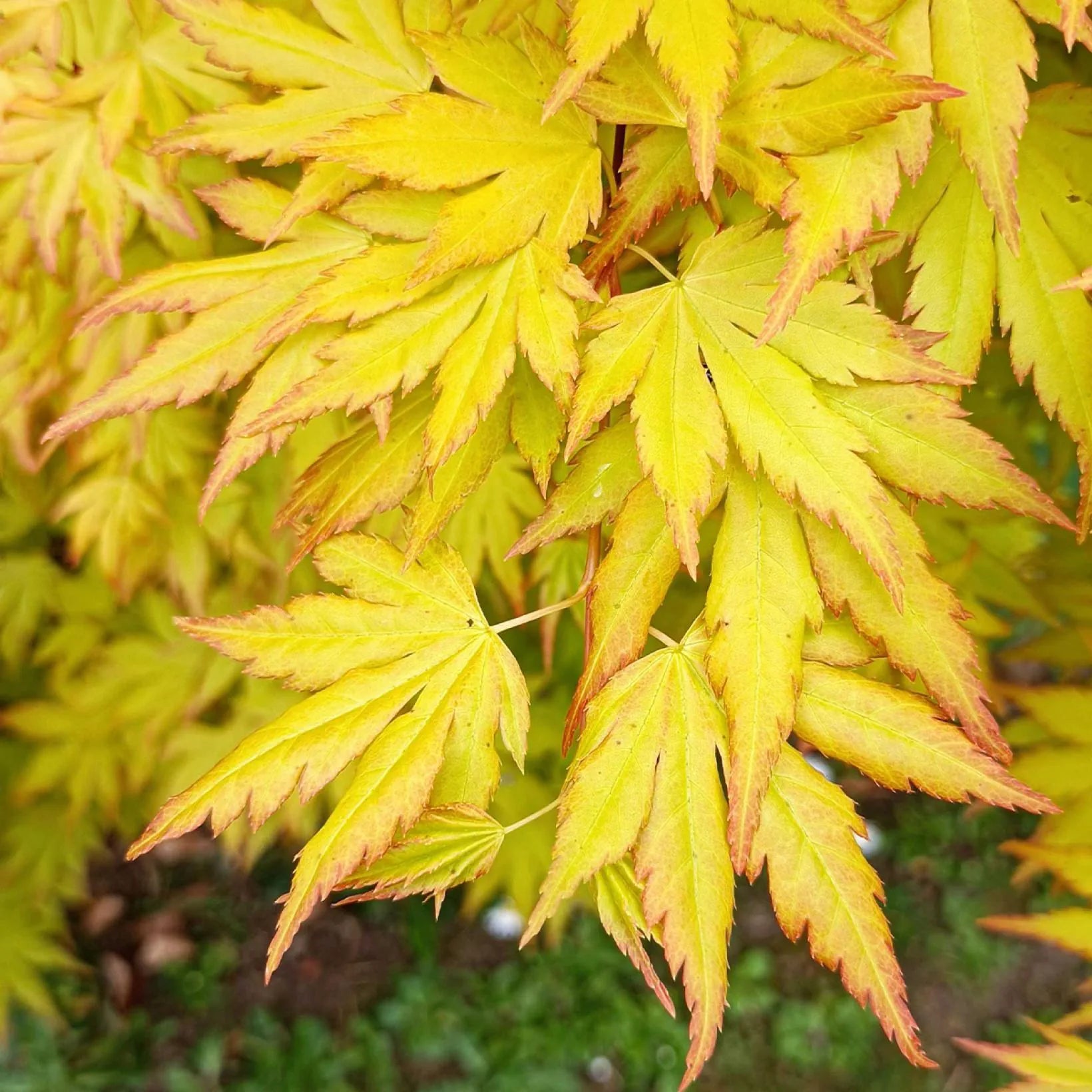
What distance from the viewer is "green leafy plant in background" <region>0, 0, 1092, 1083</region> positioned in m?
0.64

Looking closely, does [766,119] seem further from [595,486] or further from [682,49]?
[595,486]

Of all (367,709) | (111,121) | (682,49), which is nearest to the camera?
(682,49)

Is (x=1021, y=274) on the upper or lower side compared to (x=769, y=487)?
upper

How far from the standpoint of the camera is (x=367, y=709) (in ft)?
2.39

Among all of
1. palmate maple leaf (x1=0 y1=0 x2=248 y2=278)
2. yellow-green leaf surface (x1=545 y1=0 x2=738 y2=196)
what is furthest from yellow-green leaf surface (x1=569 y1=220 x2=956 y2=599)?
palmate maple leaf (x1=0 y1=0 x2=248 y2=278)

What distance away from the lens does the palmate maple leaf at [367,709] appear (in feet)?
2.21

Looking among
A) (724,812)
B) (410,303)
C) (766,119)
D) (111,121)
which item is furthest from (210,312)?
(724,812)

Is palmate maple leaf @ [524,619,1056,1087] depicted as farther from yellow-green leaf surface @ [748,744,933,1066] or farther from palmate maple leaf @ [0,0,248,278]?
palmate maple leaf @ [0,0,248,278]

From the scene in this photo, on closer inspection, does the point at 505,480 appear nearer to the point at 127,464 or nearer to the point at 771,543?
the point at 127,464

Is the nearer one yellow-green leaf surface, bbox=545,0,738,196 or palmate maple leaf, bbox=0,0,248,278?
yellow-green leaf surface, bbox=545,0,738,196

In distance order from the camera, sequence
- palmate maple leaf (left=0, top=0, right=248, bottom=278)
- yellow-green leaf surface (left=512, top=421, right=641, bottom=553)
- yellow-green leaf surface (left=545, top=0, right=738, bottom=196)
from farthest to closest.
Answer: palmate maple leaf (left=0, top=0, right=248, bottom=278) < yellow-green leaf surface (left=512, top=421, right=641, bottom=553) < yellow-green leaf surface (left=545, top=0, right=738, bottom=196)

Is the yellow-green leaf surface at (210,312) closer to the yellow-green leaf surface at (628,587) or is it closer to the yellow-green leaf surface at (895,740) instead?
the yellow-green leaf surface at (628,587)

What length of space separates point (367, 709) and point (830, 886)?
1.13ft

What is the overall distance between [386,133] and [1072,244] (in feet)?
1.68
